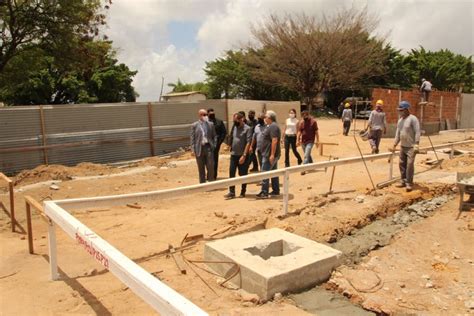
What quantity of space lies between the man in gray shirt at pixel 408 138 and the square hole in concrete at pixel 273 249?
4.52 meters

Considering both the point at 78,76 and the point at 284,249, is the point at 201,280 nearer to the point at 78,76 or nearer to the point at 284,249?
the point at 284,249

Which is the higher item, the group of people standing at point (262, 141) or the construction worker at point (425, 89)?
the construction worker at point (425, 89)

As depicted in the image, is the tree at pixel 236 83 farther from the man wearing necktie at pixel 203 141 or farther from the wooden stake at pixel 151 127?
the man wearing necktie at pixel 203 141

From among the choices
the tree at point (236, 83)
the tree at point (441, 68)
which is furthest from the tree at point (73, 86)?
the tree at point (441, 68)

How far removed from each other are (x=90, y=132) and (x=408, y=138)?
405 inches

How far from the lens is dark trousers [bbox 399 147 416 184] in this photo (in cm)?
920

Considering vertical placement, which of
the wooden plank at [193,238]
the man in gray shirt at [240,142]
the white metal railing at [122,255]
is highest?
the man in gray shirt at [240,142]

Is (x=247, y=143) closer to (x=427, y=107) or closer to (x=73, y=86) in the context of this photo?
(x=427, y=107)

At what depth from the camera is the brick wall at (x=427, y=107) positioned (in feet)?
69.4

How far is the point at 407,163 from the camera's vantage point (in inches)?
368

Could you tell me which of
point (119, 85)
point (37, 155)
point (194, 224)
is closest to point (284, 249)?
point (194, 224)

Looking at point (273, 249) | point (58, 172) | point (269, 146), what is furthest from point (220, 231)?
point (58, 172)

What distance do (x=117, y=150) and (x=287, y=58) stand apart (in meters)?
24.6

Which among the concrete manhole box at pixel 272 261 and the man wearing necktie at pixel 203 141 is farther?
the man wearing necktie at pixel 203 141
